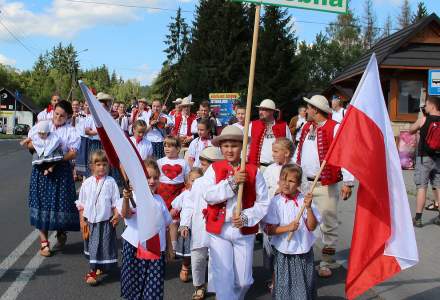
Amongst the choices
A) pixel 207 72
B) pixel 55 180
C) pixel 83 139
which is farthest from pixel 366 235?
pixel 207 72

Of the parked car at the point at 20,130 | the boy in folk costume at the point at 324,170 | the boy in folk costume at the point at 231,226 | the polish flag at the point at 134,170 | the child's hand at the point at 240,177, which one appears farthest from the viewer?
the parked car at the point at 20,130

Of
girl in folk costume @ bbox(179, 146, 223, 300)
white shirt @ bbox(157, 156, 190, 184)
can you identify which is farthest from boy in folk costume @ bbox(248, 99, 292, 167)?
girl in folk costume @ bbox(179, 146, 223, 300)

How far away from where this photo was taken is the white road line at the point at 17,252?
612 centimetres

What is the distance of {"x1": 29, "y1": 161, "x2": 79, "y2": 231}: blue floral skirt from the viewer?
671 centimetres

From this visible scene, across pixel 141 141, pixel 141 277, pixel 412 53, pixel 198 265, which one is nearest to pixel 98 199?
pixel 198 265

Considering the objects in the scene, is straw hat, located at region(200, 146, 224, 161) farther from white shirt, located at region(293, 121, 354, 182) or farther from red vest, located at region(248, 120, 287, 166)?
red vest, located at region(248, 120, 287, 166)

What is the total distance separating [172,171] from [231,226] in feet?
6.74

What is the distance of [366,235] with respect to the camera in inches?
171

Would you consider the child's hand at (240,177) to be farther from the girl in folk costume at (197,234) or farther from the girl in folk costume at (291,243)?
the girl in folk costume at (197,234)

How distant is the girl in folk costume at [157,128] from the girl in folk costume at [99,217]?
152 inches

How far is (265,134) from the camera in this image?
7328mm

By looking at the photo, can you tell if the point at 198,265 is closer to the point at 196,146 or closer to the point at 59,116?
the point at 196,146

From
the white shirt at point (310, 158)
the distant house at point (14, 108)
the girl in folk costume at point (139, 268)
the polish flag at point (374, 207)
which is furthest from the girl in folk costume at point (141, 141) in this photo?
the distant house at point (14, 108)

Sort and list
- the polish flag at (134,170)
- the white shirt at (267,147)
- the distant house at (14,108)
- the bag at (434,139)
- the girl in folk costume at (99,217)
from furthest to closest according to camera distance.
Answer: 1. the distant house at (14,108)
2. the bag at (434,139)
3. the white shirt at (267,147)
4. the girl in folk costume at (99,217)
5. the polish flag at (134,170)
